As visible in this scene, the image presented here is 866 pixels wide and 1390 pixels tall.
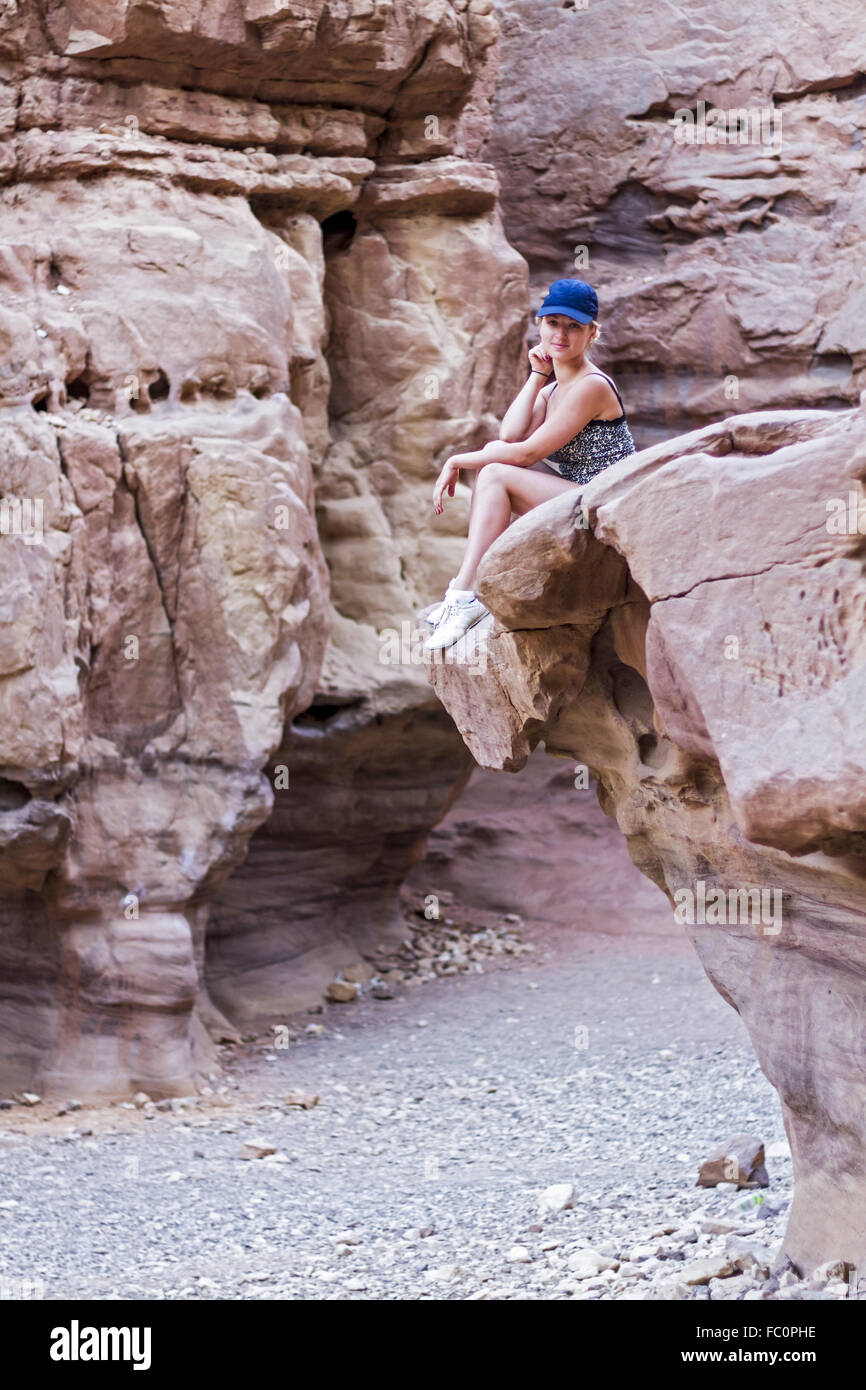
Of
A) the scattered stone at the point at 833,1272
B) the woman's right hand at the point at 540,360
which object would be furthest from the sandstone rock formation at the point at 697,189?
the scattered stone at the point at 833,1272

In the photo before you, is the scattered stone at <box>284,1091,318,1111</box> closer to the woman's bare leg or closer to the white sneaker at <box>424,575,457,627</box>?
the white sneaker at <box>424,575,457,627</box>

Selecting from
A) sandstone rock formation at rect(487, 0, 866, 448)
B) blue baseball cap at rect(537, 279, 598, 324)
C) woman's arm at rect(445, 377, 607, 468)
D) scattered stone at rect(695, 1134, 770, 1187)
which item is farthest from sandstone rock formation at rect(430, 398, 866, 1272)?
sandstone rock formation at rect(487, 0, 866, 448)

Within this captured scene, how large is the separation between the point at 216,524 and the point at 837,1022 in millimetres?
5661

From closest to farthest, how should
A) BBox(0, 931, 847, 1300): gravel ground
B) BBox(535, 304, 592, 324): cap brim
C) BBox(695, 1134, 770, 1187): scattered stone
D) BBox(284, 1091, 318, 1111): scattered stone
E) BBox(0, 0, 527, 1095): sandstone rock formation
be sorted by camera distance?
1. BBox(535, 304, 592, 324): cap brim
2. BBox(0, 931, 847, 1300): gravel ground
3. BBox(695, 1134, 770, 1187): scattered stone
4. BBox(0, 0, 527, 1095): sandstone rock formation
5. BBox(284, 1091, 318, 1111): scattered stone

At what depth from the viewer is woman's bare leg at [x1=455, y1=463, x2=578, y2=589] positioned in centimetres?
530

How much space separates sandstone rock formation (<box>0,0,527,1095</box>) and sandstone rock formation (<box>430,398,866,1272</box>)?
12.6 ft

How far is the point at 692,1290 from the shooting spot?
15.6 ft

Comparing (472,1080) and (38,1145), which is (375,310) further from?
(38,1145)

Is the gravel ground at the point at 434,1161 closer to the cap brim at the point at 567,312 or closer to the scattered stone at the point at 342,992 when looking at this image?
the scattered stone at the point at 342,992

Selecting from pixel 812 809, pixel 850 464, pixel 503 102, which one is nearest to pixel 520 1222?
pixel 812 809

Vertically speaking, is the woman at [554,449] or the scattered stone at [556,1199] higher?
the woman at [554,449]

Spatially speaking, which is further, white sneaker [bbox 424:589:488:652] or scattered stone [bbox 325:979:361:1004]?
scattered stone [bbox 325:979:361:1004]

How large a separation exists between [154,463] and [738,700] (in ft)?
18.9

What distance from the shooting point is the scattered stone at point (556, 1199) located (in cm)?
656
